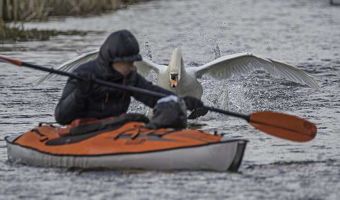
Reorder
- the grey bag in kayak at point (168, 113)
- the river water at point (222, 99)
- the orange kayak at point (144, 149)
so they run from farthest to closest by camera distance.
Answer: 1. the grey bag in kayak at point (168, 113)
2. the orange kayak at point (144, 149)
3. the river water at point (222, 99)

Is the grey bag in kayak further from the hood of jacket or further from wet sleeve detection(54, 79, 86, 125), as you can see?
wet sleeve detection(54, 79, 86, 125)

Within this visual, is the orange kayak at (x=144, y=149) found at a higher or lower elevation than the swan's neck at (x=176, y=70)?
higher

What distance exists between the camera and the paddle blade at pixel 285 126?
1101 cm

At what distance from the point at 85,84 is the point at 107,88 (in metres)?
0.38

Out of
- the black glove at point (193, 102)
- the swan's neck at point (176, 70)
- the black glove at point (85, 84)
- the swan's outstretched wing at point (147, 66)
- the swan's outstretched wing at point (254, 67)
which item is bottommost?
the swan's outstretched wing at point (254, 67)

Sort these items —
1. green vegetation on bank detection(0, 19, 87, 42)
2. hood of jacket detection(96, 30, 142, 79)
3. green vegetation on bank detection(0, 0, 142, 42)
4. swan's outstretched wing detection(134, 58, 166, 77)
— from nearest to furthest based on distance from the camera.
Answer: hood of jacket detection(96, 30, 142, 79) → swan's outstretched wing detection(134, 58, 166, 77) → green vegetation on bank detection(0, 19, 87, 42) → green vegetation on bank detection(0, 0, 142, 42)

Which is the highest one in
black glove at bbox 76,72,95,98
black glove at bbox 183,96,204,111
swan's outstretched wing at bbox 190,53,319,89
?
black glove at bbox 76,72,95,98

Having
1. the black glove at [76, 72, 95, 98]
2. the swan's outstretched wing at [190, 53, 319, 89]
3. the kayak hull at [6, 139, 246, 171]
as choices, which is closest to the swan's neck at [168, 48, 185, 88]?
the swan's outstretched wing at [190, 53, 319, 89]

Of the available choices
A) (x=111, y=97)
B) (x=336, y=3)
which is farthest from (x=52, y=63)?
(x=336, y=3)

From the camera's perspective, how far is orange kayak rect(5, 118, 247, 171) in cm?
1020

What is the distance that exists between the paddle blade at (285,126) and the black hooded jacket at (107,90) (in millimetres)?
861

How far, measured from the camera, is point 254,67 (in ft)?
52.7

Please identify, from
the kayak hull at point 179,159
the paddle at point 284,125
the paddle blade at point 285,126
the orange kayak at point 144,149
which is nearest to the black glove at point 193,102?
the paddle at point 284,125

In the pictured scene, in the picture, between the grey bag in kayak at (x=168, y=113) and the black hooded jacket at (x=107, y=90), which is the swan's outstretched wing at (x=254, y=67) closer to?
the black hooded jacket at (x=107, y=90)
